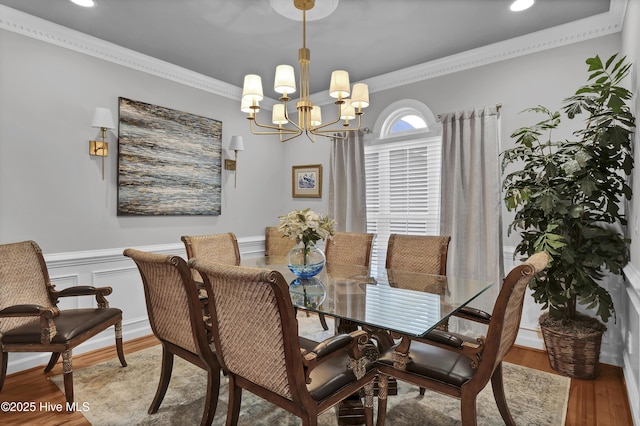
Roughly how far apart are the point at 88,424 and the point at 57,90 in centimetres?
261

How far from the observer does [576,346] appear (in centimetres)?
257

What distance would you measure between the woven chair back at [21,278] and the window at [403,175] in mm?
3021

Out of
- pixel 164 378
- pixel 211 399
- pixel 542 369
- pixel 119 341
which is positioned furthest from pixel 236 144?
pixel 542 369

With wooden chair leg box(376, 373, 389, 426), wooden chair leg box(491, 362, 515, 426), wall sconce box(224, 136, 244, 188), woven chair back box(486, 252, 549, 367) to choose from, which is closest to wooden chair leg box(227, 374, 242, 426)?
wooden chair leg box(376, 373, 389, 426)

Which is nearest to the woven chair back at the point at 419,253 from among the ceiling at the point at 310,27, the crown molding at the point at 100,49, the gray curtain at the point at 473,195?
the gray curtain at the point at 473,195

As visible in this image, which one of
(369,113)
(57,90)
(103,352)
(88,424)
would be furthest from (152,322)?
(369,113)

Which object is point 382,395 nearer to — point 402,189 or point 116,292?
point 402,189

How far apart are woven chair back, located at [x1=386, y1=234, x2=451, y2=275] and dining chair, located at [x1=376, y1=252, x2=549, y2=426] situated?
0.91 m

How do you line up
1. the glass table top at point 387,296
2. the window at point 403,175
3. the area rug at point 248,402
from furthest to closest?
the window at point 403,175, the area rug at point 248,402, the glass table top at point 387,296

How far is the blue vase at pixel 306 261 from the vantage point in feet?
8.09

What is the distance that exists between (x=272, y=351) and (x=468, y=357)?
3.05ft

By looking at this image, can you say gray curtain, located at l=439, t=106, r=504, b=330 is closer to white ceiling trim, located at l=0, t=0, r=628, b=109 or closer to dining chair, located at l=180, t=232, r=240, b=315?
white ceiling trim, located at l=0, t=0, r=628, b=109

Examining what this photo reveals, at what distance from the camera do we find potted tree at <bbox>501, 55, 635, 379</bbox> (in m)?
2.32

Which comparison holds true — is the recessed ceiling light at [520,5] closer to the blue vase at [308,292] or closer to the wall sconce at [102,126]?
the blue vase at [308,292]
